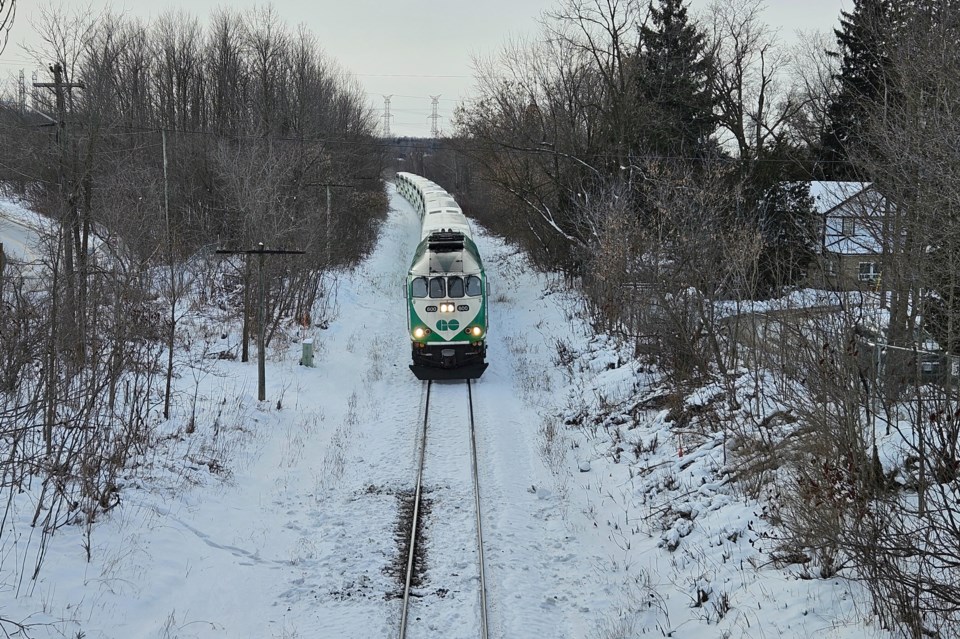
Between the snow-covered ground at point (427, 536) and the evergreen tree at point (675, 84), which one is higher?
the evergreen tree at point (675, 84)

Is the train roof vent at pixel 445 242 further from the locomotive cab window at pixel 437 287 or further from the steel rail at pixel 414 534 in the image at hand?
the steel rail at pixel 414 534

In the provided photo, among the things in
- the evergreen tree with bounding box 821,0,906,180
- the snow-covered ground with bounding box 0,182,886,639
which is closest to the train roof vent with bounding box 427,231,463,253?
the snow-covered ground with bounding box 0,182,886,639

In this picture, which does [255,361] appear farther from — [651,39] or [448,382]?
[651,39]

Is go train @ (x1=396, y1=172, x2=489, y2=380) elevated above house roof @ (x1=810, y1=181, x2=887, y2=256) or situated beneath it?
situated beneath

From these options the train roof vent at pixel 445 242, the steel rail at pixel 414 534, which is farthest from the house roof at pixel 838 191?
the train roof vent at pixel 445 242

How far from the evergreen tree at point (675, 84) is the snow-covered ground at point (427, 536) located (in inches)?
539

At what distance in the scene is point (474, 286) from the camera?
17266 millimetres

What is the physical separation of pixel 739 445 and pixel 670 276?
21.5ft

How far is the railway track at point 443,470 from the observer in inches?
279

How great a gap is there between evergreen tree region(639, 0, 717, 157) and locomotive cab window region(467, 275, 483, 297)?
1105 cm

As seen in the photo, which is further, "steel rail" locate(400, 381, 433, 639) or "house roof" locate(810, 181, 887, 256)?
"house roof" locate(810, 181, 887, 256)

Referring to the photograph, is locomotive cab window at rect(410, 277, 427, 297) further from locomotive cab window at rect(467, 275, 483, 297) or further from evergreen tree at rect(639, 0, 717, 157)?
evergreen tree at rect(639, 0, 717, 157)

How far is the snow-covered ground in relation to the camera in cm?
657

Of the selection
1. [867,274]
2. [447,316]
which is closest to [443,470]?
[447,316]
